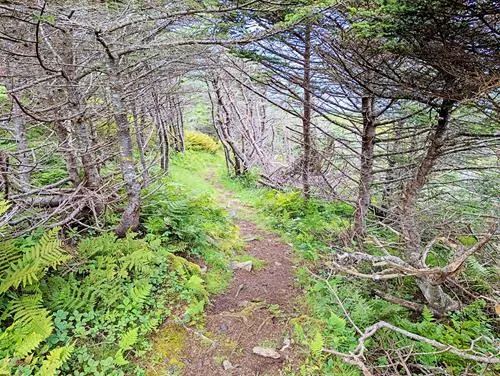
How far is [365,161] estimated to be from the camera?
5410 mm

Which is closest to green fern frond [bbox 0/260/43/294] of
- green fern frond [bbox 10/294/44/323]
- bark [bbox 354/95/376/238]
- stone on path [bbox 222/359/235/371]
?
green fern frond [bbox 10/294/44/323]

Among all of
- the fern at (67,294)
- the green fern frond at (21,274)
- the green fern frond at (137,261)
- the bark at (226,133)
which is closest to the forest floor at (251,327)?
the green fern frond at (137,261)

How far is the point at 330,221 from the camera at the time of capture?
7.32m

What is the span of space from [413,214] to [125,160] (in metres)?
4.18

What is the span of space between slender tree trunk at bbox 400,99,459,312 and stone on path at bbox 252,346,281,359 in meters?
1.85

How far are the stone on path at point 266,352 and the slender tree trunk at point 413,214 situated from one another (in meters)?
1.85

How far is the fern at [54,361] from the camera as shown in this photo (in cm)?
265

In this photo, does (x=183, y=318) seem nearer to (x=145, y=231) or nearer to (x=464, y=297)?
(x=145, y=231)

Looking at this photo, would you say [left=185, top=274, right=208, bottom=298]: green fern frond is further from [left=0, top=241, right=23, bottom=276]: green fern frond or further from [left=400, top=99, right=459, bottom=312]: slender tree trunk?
[left=400, top=99, right=459, bottom=312]: slender tree trunk

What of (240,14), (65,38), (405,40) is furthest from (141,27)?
(405,40)

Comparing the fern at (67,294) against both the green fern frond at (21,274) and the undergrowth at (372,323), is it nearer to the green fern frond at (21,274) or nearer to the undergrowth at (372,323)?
the green fern frond at (21,274)

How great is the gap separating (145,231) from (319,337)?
3084mm

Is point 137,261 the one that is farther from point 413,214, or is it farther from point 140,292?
point 413,214

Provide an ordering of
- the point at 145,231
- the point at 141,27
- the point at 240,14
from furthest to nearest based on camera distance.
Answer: the point at 145,231, the point at 240,14, the point at 141,27
